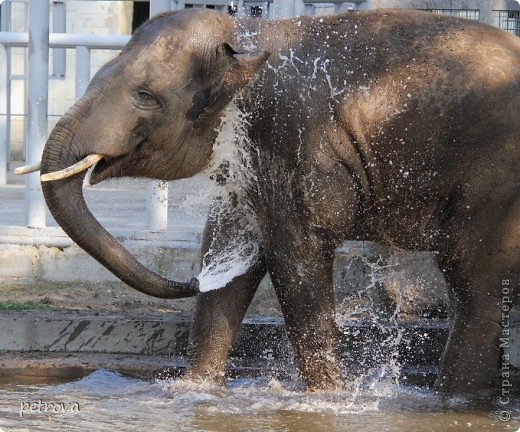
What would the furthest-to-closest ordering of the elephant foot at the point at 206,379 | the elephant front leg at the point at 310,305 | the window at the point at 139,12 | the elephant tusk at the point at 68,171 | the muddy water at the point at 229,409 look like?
the window at the point at 139,12 → the elephant foot at the point at 206,379 → the elephant front leg at the point at 310,305 → the muddy water at the point at 229,409 → the elephant tusk at the point at 68,171

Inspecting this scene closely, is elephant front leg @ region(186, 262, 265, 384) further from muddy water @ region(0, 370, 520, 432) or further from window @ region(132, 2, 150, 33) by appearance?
window @ region(132, 2, 150, 33)

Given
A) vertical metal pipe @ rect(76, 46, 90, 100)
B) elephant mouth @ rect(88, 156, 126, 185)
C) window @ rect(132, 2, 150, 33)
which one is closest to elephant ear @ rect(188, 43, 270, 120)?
elephant mouth @ rect(88, 156, 126, 185)

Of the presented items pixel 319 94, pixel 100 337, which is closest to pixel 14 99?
pixel 100 337

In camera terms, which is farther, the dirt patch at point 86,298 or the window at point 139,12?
the window at point 139,12

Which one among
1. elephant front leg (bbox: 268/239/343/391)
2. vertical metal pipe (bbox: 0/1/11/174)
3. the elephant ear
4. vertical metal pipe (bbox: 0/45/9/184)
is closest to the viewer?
the elephant ear

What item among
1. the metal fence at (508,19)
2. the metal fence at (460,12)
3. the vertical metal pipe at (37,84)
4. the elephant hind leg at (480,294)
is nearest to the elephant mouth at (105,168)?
the elephant hind leg at (480,294)

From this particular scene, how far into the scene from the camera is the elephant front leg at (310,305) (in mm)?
7031

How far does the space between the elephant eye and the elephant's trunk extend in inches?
17.0

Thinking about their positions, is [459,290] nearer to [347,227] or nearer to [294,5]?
[347,227]

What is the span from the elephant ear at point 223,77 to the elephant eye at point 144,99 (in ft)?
0.72

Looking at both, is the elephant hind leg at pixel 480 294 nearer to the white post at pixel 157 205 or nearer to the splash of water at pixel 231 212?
the splash of water at pixel 231 212

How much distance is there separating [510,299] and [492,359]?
0.34 m

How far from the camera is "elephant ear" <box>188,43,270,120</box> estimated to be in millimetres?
6789

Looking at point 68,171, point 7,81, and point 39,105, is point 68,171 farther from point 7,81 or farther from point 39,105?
point 7,81
